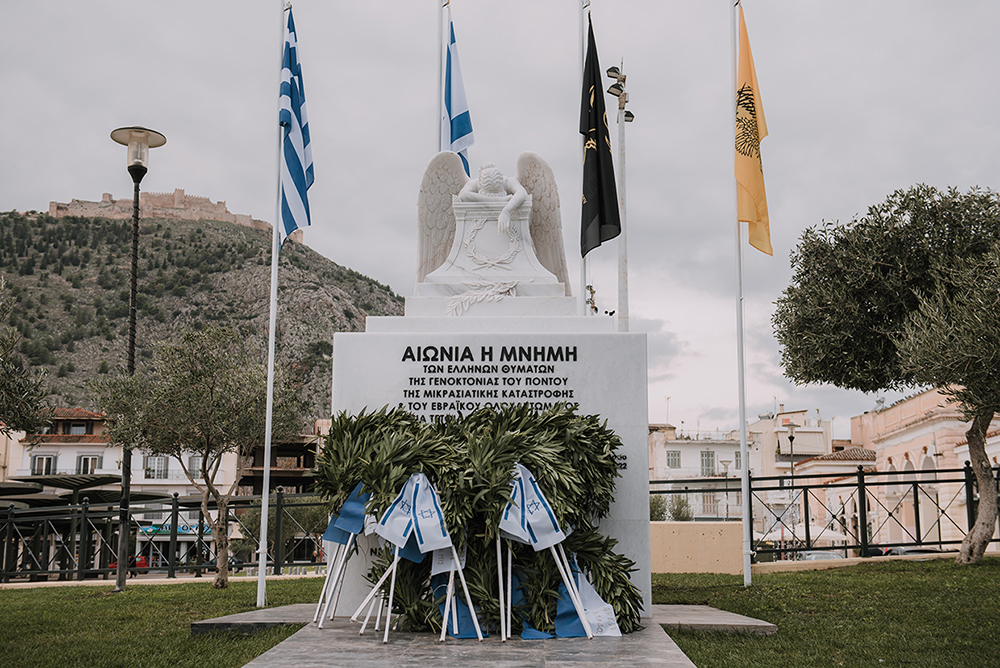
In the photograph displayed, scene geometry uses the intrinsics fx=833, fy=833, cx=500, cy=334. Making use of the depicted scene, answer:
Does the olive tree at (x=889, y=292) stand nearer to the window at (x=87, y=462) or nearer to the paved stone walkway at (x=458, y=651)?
the paved stone walkway at (x=458, y=651)

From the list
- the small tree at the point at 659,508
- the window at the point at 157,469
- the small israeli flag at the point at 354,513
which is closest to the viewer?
the small israeli flag at the point at 354,513

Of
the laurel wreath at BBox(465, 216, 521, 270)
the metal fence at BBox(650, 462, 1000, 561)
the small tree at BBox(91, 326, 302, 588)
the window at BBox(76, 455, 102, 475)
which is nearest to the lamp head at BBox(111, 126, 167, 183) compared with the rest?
the small tree at BBox(91, 326, 302, 588)

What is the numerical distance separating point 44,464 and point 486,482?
6015 cm

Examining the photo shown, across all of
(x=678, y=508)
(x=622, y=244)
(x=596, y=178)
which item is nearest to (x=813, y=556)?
(x=622, y=244)

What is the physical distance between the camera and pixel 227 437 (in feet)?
44.6

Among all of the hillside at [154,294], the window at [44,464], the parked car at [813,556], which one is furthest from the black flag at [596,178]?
the window at [44,464]

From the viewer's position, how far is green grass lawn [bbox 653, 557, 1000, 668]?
6.25 meters

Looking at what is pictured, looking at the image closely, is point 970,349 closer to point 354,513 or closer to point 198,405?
point 354,513

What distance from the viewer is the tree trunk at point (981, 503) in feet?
39.4

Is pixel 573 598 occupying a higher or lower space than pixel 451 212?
lower

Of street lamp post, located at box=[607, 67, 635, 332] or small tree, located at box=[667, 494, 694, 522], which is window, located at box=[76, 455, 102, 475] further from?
street lamp post, located at box=[607, 67, 635, 332]

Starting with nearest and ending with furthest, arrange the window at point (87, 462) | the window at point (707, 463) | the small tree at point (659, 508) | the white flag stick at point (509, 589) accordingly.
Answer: the white flag stick at point (509, 589) < the small tree at point (659, 508) < the window at point (87, 462) < the window at point (707, 463)

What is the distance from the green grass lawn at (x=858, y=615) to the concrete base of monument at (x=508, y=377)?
5.23 ft

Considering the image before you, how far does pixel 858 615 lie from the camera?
8.06 m
